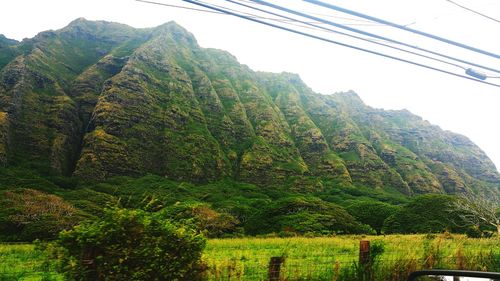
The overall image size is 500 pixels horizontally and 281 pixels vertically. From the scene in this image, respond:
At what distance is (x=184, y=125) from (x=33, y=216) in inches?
2036

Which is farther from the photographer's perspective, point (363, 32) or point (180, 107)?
point (180, 107)

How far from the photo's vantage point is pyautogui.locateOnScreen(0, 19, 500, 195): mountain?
250 ft

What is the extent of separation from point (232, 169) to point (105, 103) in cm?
3403

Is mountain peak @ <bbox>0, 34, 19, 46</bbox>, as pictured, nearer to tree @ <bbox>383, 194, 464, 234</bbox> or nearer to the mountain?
the mountain

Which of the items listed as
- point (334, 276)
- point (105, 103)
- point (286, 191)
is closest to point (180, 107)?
point (105, 103)

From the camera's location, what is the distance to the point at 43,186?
57.6 meters

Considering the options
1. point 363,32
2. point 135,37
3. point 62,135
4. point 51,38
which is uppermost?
point 135,37

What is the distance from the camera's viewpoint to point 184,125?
91500mm

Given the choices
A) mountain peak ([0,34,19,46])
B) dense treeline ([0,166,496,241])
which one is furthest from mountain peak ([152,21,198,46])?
dense treeline ([0,166,496,241])

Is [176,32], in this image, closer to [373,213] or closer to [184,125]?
[184,125]

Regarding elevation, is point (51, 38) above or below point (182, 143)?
above

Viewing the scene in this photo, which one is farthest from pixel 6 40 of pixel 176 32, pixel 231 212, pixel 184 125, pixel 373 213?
pixel 373 213

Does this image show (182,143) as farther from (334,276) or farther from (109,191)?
(334,276)

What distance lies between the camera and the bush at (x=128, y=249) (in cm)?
645
